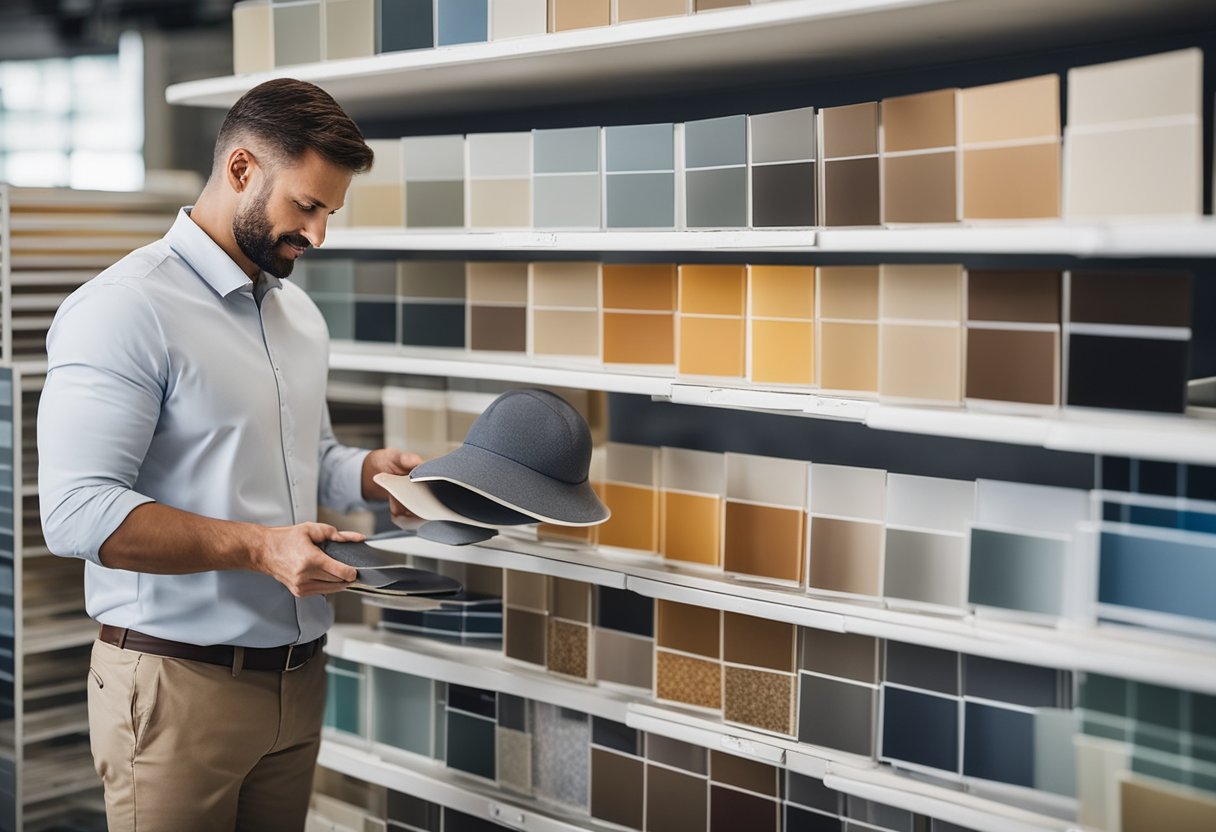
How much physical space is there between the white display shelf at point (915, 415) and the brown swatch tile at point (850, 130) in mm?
466

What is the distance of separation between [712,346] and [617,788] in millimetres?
1063

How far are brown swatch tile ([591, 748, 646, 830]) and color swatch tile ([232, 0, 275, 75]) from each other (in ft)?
6.38

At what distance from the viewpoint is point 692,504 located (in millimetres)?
2432

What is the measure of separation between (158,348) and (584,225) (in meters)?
0.94

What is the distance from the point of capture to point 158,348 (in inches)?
80.3

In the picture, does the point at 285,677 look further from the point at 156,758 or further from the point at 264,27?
the point at 264,27

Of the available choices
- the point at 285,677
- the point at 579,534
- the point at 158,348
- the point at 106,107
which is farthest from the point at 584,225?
the point at 106,107

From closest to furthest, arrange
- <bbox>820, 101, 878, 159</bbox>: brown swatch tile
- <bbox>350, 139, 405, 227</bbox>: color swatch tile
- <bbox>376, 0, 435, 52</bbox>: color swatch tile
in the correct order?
<bbox>820, 101, 878, 159</bbox>: brown swatch tile → <bbox>376, 0, 435, 52</bbox>: color swatch tile → <bbox>350, 139, 405, 227</bbox>: color swatch tile

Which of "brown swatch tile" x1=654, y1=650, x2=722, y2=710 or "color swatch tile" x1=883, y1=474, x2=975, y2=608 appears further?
"brown swatch tile" x1=654, y1=650, x2=722, y2=710

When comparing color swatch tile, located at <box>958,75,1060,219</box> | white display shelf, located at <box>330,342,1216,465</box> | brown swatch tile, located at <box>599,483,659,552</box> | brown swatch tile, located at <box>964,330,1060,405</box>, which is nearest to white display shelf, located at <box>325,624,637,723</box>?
brown swatch tile, located at <box>599,483,659,552</box>

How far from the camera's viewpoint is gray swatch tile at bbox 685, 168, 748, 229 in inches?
87.9

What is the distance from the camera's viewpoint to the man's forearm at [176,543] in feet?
6.30

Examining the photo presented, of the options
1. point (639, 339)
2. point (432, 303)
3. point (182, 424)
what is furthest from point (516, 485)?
point (432, 303)

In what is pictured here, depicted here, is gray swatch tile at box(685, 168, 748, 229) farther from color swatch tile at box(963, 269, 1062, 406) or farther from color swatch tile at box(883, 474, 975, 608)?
color swatch tile at box(883, 474, 975, 608)
